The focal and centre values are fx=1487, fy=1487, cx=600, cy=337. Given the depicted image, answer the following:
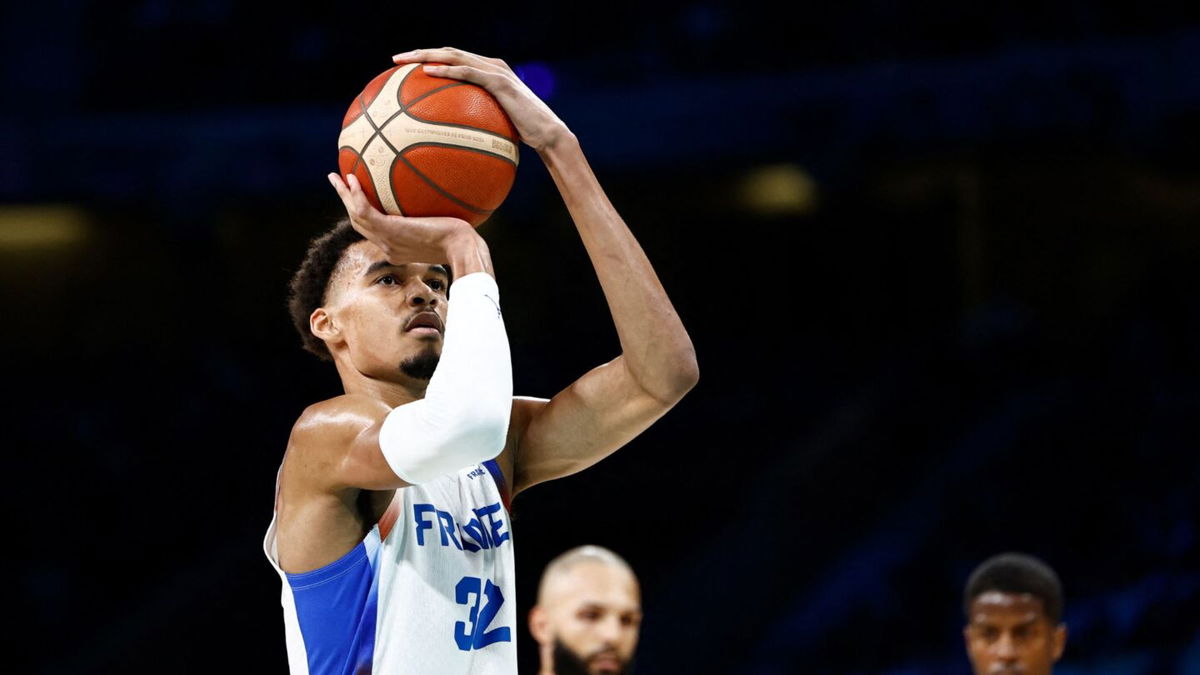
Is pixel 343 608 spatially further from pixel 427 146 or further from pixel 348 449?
pixel 427 146

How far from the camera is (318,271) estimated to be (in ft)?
11.9

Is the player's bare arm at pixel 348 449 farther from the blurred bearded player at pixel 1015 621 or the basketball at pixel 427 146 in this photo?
A: the blurred bearded player at pixel 1015 621

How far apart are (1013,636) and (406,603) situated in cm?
329

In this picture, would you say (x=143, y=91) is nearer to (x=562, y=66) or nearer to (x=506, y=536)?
(x=562, y=66)

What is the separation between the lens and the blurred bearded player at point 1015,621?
18.6 ft

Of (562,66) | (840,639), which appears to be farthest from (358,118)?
(562,66)

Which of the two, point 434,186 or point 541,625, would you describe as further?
point 541,625

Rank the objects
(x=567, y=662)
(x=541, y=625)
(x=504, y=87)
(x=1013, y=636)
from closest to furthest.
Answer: (x=504, y=87) < (x=567, y=662) < (x=541, y=625) < (x=1013, y=636)

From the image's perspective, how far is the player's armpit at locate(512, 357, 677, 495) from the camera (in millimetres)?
3506

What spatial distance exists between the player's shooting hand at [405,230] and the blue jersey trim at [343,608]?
0.63 m

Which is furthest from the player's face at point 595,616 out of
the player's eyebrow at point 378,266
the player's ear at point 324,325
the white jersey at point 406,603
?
the player's eyebrow at point 378,266

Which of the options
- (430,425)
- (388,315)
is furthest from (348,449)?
(388,315)

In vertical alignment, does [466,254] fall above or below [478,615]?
above

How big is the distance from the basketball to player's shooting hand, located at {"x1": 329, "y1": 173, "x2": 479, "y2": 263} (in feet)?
0.14
